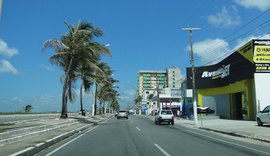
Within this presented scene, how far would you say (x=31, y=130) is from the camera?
66.7ft

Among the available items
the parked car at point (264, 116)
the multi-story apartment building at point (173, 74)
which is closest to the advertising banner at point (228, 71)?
the parked car at point (264, 116)

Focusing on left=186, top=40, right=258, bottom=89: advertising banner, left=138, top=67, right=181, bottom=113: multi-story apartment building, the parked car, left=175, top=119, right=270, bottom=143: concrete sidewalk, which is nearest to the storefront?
left=186, top=40, right=258, bottom=89: advertising banner

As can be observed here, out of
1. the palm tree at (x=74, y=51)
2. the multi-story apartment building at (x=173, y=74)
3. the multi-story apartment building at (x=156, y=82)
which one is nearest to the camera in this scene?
the palm tree at (x=74, y=51)

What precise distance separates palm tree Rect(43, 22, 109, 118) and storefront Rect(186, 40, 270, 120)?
14370 mm

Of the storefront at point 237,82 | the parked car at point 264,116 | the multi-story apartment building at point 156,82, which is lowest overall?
the parked car at point 264,116

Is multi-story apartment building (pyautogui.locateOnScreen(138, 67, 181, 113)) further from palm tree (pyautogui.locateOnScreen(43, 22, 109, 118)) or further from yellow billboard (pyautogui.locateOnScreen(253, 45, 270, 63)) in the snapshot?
palm tree (pyautogui.locateOnScreen(43, 22, 109, 118))

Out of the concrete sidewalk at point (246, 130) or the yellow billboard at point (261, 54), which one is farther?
the yellow billboard at point (261, 54)

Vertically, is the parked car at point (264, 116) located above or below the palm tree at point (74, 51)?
below

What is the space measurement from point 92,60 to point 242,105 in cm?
1808

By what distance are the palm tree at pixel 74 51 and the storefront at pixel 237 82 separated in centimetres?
1437

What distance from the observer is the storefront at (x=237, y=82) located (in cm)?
3816

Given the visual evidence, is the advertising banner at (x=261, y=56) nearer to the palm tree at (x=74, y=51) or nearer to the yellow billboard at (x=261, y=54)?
the yellow billboard at (x=261, y=54)

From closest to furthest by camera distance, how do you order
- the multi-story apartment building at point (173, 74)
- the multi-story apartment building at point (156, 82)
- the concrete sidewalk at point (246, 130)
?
the concrete sidewalk at point (246, 130) → the multi-story apartment building at point (156, 82) → the multi-story apartment building at point (173, 74)

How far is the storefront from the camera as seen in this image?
125 ft
